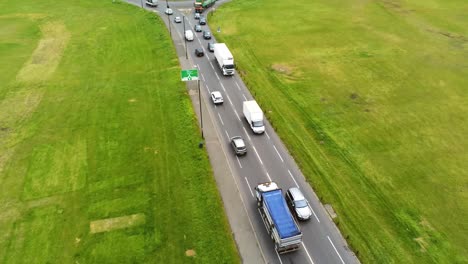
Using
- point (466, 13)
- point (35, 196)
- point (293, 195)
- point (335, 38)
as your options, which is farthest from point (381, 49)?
point (35, 196)

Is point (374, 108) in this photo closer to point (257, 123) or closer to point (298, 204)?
point (257, 123)

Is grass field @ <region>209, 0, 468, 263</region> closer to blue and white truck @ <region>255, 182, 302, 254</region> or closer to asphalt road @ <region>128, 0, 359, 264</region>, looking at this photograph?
asphalt road @ <region>128, 0, 359, 264</region>

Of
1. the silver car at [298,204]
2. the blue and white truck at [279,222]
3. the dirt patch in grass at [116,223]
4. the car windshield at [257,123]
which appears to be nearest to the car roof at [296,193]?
the silver car at [298,204]

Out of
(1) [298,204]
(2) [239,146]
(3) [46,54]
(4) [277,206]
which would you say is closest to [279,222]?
(4) [277,206]

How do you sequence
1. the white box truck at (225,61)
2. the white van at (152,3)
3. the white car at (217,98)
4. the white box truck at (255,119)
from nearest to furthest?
the white box truck at (255,119) → the white car at (217,98) → the white box truck at (225,61) → the white van at (152,3)

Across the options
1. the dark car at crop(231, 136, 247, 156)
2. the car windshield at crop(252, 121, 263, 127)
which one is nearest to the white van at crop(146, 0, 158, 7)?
the car windshield at crop(252, 121, 263, 127)

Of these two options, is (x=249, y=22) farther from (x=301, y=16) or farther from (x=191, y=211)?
(x=191, y=211)

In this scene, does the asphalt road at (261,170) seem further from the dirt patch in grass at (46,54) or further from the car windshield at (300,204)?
the dirt patch in grass at (46,54)
